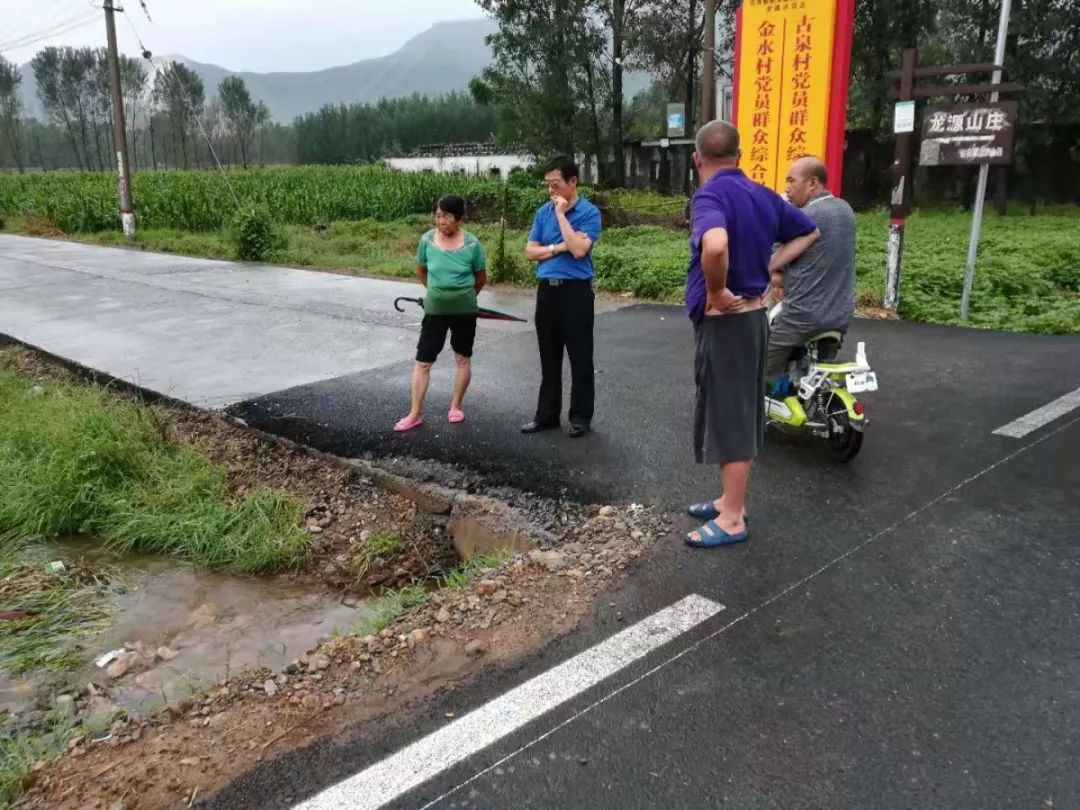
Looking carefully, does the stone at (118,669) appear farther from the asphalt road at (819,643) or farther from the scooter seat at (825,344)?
the scooter seat at (825,344)

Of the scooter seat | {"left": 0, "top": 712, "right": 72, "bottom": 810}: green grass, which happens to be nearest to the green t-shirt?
the scooter seat

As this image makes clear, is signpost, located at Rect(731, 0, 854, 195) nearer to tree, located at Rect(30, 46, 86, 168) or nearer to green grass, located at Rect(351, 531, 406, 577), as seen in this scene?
Result: green grass, located at Rect(351, 531, 406, 577)

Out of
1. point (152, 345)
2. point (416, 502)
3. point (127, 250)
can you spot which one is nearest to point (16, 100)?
point (127, 250)

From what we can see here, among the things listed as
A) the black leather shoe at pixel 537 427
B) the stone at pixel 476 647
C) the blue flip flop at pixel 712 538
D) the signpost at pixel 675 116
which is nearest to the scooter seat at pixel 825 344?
the blue flip flop at pixel 712 538

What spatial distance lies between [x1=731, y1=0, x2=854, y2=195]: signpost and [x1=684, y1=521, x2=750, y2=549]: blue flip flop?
17.6 feet

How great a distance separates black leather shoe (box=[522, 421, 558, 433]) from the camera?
218 inches

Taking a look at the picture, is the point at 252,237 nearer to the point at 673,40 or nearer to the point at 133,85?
the point at 673,40

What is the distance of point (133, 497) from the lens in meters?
5.05

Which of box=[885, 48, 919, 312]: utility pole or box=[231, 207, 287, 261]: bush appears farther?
box=[231, 207, 287, 261]: bush

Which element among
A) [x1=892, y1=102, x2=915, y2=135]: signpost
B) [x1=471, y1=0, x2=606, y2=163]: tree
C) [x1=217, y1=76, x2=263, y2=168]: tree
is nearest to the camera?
[x1=892, y1=102, x2=915, y2=135]: signpost

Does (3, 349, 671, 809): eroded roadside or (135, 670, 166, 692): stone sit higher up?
(3, 349, 671, 809): eroded roadside

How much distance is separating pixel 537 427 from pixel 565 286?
1002mm

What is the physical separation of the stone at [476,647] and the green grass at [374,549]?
1352 mm

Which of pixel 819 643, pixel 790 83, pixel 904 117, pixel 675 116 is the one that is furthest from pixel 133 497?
pixel 675 116
